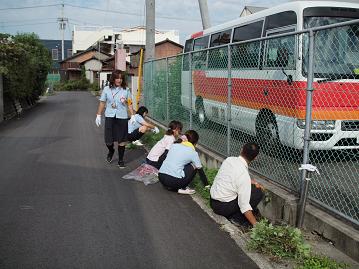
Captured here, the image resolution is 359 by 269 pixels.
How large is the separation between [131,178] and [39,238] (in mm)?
2722

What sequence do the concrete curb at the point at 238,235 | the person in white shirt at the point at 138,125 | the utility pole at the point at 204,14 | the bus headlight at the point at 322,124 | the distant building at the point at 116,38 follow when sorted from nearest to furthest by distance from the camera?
1. the concrete curb at the point at 238,235
2. the bus headlight at the point at 322,124
3. the person in white shirt at the point at 138,125
4. the utility pole at the point at 204,14
5. the distant building at the point at 116,38

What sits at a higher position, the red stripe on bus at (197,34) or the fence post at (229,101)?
the red stripe on bus at (197,34)

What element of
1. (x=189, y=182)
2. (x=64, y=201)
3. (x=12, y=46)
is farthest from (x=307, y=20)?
(x=12, y=46)

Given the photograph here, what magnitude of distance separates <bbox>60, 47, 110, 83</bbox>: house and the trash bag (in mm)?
54466

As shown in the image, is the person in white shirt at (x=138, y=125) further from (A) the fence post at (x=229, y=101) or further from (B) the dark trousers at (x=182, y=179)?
(B) the dark trousers at (x=182, y=179)

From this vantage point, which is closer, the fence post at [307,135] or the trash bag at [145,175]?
the fence post at [307,135]

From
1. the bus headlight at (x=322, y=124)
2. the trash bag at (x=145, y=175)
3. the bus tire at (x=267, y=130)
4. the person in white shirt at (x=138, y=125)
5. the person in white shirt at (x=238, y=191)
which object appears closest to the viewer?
the person in white shirt at (x=238, y=191)

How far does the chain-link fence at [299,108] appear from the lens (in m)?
4.72

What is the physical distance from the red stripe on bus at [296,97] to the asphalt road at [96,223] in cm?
181

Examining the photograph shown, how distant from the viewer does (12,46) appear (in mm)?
16297

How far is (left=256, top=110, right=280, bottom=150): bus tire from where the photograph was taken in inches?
228

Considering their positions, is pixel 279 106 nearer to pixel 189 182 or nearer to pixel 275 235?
pixel 189 182

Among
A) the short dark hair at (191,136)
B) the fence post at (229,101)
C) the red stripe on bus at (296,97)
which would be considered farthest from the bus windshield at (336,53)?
the short dark hair at (191,136)

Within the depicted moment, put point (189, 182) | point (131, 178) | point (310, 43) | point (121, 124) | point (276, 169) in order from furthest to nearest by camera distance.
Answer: point (121, 124) → point (131, 178) → point (189, 182) → point (276, 169) → point (310, 43)
